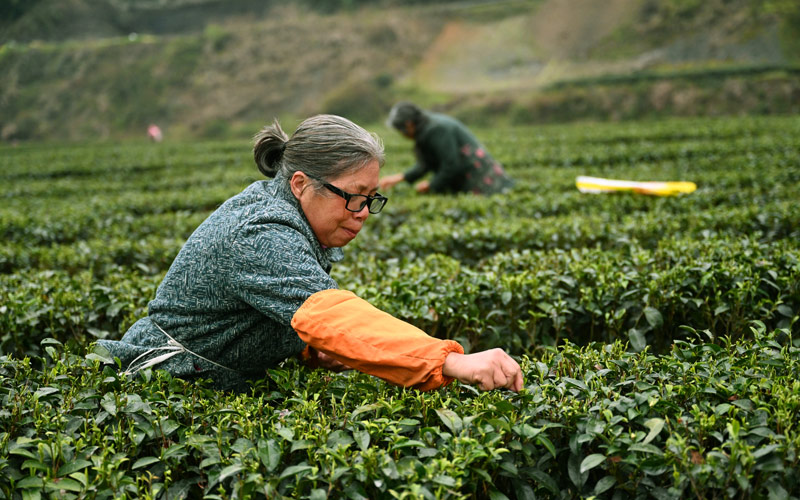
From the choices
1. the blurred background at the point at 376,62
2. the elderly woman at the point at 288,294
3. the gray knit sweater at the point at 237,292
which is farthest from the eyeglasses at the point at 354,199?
the blurred background at the point at 376,62

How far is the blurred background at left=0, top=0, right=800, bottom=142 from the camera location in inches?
1108

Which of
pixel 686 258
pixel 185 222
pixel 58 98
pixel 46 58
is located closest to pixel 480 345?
pixel 686 258

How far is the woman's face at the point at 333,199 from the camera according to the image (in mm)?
2232

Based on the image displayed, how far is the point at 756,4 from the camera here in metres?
31.1

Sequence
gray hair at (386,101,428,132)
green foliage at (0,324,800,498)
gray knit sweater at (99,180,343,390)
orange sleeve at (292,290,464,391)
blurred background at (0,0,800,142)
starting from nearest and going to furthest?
green foliage at (0,324,800,498) < orange sleeve at (292,290,464,391) < gray knit sweater at (99,180,343,390) < gray hair at (386,101,428,132) < blurred background at (0,0,800,142)

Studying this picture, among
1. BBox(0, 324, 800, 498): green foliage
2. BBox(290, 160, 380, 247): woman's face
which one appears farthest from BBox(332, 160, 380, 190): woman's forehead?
BBox(0, 324, 800, 498): green foliage

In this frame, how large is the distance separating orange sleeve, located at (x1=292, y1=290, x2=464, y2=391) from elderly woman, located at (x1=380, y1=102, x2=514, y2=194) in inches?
225

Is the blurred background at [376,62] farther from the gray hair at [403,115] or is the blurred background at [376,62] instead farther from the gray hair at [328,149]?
the gray hair at [328,149]

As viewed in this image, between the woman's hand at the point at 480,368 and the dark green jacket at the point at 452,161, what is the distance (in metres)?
6.12

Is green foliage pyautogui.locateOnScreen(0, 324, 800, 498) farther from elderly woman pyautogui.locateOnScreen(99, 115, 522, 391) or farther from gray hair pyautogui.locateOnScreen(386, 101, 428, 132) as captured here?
gray hair pyautogui.locateOnScreen(386, 101, 428, 132)

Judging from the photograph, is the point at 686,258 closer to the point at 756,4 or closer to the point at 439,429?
the point at 439,429

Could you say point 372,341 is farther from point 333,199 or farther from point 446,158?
point 446,158

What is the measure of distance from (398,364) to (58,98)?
4658 centimetres

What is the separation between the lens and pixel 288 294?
1921 millimetres
